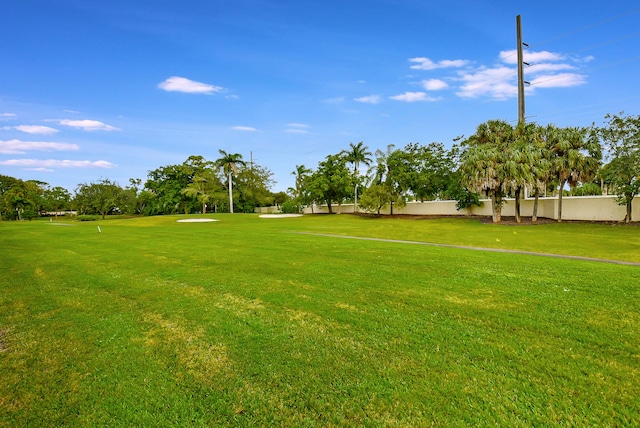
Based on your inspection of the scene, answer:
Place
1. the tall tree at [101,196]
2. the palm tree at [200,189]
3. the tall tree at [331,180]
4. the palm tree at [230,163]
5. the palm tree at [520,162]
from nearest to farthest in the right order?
1. the palm tree at [520,162]
2. the tall tree at [331,180]
3. the palm tree at [200,189]
4. the palm tree at [230,163]
5. the tall tree at [101,196]

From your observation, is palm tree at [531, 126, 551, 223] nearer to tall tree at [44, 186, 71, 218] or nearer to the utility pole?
the utility pole

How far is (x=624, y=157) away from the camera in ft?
63.8

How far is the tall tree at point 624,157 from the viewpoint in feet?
61.8

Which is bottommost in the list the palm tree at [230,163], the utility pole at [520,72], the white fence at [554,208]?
the white fence at [554,208]

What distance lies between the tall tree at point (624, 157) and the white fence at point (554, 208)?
0.88 meters

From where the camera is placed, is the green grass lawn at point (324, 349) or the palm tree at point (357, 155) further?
the palm tree at point (357, 155)

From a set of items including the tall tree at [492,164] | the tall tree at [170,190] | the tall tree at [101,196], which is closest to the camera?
the tall tree at [492,164]

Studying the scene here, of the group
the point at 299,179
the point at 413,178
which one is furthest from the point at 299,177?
the point at 413,178

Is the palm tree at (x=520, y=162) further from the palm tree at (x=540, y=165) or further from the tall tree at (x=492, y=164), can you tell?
the tall tree at (x=492, y=164)

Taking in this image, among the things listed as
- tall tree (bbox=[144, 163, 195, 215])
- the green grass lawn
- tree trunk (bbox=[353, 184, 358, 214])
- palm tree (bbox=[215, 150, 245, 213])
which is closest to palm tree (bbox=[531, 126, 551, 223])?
the green grass lawn

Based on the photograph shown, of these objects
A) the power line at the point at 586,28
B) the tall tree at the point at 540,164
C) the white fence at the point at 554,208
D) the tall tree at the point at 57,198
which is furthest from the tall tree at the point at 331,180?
the tall tree at the point at 57,198

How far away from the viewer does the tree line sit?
22.6m

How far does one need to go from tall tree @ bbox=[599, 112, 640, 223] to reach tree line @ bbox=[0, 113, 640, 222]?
0.20 ft

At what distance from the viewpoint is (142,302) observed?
18.0 ft
